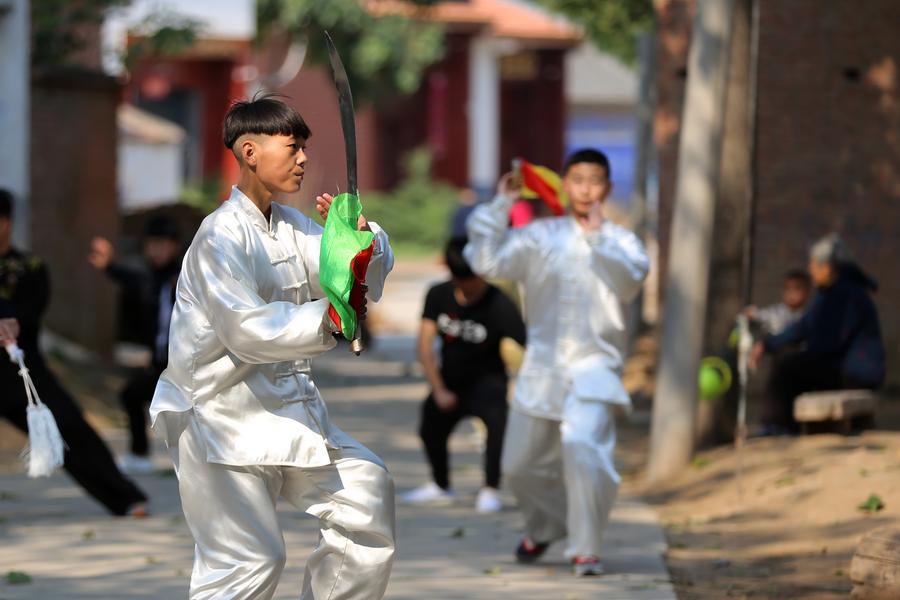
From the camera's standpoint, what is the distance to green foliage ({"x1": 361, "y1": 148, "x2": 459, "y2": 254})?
4162 cm

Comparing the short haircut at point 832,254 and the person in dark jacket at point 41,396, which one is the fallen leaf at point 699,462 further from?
the person in dark jacket at point 41,396

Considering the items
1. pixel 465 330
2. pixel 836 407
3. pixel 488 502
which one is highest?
pixel 465 330

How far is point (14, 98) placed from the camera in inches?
570

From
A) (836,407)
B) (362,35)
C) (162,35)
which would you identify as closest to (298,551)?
(836,407)

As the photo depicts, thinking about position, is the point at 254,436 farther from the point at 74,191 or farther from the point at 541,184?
the point at 74,191

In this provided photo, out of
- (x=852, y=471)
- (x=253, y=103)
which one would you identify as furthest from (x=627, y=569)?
(x=253, y=103)

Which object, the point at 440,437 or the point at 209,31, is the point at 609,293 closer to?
the point at 440,437

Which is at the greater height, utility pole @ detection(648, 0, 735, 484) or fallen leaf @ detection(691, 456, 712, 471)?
utility pole @ detection(648, 0, 735, 484)

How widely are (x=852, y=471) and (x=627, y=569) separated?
2.05 meters

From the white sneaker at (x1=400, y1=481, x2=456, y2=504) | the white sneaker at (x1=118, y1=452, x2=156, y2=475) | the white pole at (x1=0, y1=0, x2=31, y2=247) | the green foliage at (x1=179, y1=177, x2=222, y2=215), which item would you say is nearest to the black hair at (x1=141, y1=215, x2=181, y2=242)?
the white sneaker at (x1=118, y1=452, x2=156, y2=475)

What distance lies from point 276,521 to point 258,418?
1.05 ft

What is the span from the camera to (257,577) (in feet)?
16.7

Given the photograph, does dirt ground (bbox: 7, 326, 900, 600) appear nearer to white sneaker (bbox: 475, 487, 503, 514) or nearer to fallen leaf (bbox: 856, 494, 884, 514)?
fallen leaf (bbox: 856, 494, 884, 514)

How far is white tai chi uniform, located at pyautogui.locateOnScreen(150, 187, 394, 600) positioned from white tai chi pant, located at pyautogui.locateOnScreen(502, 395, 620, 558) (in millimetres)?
2324
